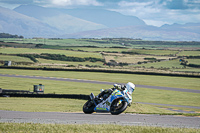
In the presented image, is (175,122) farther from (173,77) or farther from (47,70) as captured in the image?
(47,70)

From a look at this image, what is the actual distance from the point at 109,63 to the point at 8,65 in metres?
44.2

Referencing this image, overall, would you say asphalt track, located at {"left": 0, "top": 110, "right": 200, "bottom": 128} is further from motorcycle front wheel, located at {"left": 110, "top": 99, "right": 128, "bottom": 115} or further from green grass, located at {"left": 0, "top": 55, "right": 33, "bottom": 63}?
green grass, located at {"left": 0, "top": 55, "right": 33, "bottom": 63}

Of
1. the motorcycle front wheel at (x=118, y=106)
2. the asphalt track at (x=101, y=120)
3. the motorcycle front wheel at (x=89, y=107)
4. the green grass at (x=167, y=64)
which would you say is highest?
the motorcycle front wheel at (x=118, y=106)

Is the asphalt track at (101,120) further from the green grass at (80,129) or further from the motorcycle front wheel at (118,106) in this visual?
the green grass at (80,129)

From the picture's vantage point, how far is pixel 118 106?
62.0 feet

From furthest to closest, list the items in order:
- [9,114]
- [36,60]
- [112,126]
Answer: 1. [36,60]
2. [9,114]
3. [112,126]

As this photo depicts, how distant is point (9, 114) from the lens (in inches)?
782

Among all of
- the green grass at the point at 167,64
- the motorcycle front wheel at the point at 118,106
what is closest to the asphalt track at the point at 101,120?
the motorcycle front wheel at the point at 118,106

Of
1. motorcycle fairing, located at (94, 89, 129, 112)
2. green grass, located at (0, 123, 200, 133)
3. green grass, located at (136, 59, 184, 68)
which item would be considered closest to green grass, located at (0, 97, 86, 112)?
motorcycle fairing, located at (94, 89, 129, 112)

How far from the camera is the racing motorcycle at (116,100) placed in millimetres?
18469

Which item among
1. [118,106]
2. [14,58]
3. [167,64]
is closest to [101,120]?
[118,106]

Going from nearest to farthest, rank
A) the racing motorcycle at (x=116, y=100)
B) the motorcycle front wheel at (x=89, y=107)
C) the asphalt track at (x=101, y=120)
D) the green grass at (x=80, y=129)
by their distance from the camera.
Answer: the green grass at (x=80, y=129), the asphalt track at (x=101, y=120), the racing motorcycle at (x=116, y=100), the motorcycle front wheel at (x=89, y=107)

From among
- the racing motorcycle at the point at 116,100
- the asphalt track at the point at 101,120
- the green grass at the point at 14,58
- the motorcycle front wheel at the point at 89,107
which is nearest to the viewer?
the asphalt track at the point at 101,120

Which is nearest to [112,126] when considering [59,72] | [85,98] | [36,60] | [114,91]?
[114,91]
